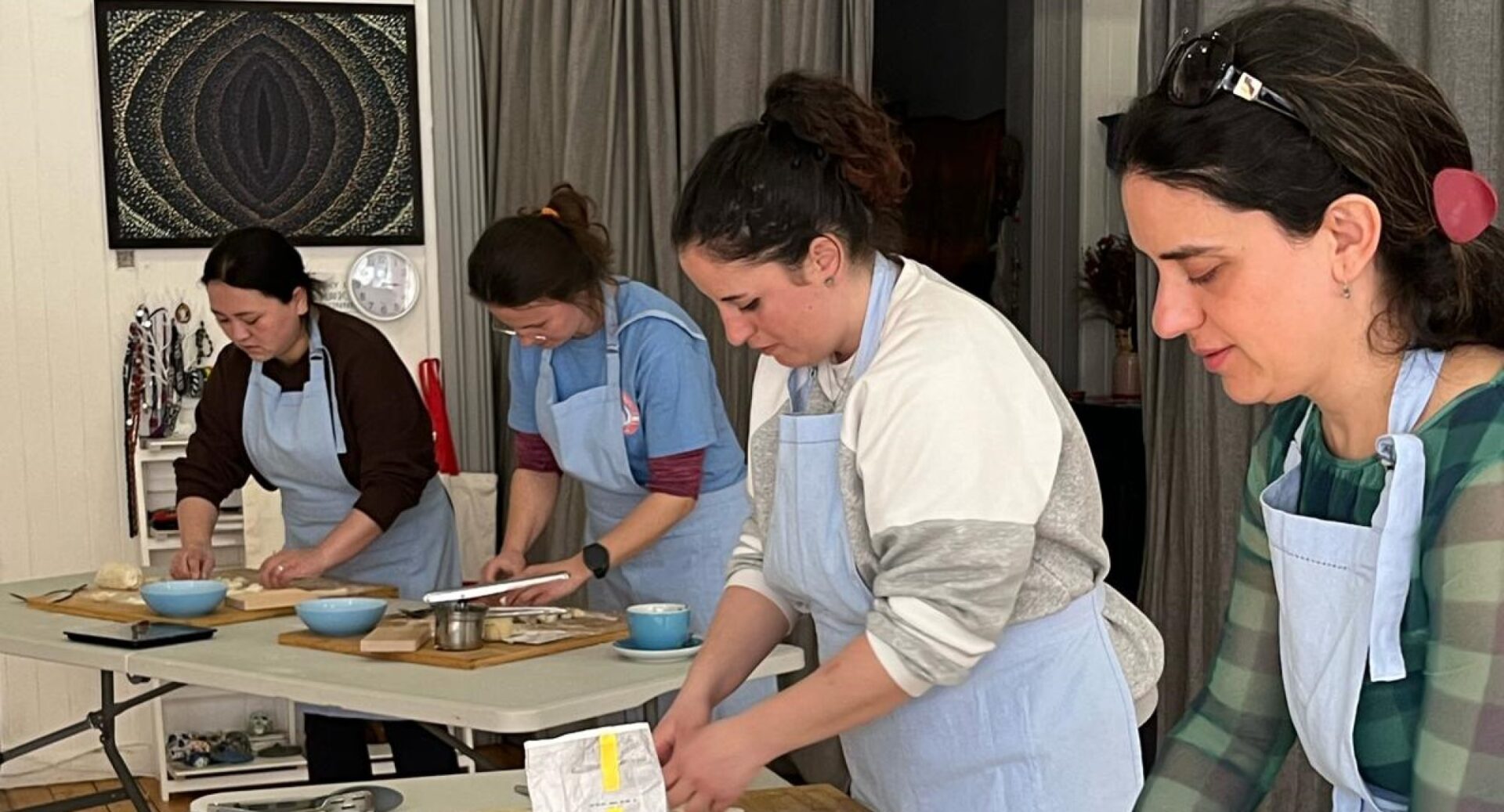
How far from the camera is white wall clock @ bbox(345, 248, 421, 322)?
518cm

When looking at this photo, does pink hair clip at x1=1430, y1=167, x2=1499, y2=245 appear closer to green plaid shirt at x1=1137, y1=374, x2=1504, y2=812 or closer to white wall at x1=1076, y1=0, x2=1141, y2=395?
green plaid shirt at x1=1137, y1=374, x2=1504, y2=812

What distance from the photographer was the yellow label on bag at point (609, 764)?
1834 mm

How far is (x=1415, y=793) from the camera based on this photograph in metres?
1.21

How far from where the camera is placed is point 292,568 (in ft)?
11.4

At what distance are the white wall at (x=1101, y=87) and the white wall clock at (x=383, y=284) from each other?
201 centimetres

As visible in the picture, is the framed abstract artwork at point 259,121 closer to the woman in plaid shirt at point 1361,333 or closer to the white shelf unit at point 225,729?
the white shelf unit at point 225,729

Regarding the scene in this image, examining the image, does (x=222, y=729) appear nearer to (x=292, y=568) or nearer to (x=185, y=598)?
(x=292, y=568)

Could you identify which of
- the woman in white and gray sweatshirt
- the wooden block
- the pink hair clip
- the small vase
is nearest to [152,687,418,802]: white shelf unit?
the wooden block

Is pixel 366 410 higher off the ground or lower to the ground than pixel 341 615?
higher

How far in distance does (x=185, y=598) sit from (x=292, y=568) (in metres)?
0.26

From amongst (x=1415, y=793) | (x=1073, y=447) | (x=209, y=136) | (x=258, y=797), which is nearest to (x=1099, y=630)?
(x=1073, y=447)

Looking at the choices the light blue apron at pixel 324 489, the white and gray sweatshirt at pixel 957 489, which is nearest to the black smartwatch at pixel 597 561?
the light blue apron at pixel 324 489

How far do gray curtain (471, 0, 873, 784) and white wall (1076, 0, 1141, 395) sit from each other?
29.3 inches

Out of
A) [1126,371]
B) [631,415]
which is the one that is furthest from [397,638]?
[1126,371]
